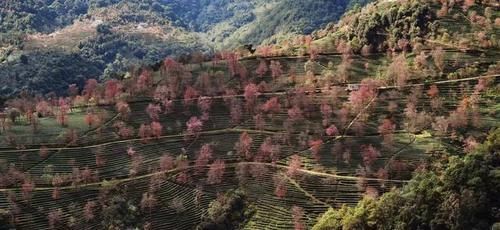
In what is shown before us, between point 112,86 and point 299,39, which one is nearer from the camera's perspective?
point 112,86

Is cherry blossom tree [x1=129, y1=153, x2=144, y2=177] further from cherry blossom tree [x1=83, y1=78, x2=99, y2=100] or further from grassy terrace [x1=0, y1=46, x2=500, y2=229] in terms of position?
cherry blossom tree [x1=83, y1=78, x2=99, y2=100]

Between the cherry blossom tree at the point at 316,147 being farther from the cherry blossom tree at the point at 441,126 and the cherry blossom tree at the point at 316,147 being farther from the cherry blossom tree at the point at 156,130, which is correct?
the cherry blossom tree at the point at 156,130

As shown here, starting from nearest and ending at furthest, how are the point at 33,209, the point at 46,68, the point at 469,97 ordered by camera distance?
1. the point at 33,209
2. the point at 469,97
3. the point at 46,68

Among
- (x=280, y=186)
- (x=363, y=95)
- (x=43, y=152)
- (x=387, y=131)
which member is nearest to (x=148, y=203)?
(x=280, y=186)

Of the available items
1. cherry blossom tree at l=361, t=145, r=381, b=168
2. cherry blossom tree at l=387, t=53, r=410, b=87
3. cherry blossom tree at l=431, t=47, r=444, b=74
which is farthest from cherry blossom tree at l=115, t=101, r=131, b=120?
cherry blossom tree at l=431, t=47, r=444, b=74

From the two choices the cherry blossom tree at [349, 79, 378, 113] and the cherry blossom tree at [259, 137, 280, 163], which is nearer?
the cherry blossom tree at [259, 137, 280, 163]

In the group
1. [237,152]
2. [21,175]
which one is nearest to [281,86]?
[237,152]

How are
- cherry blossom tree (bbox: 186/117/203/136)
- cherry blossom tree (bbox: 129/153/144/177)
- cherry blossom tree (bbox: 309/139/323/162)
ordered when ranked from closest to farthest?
cherry blossom tree (bbox: 129/153/144/177) → cherry blossom tree (bbox: 309/139/323/162) → cherry blossom tree (bbox: 186/117/203/136)

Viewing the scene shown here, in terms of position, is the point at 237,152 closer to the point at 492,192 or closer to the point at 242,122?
the point at 242,122

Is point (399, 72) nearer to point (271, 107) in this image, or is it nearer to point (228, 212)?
point (271, 107)
